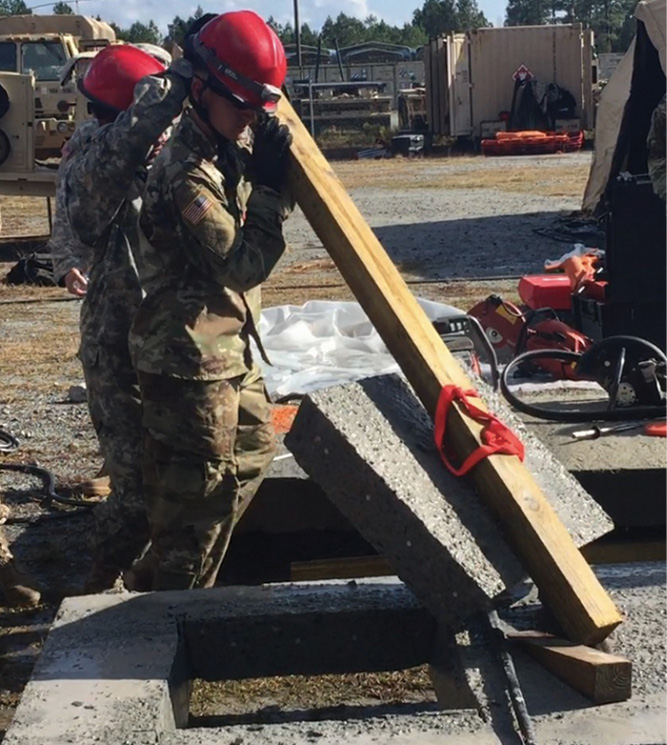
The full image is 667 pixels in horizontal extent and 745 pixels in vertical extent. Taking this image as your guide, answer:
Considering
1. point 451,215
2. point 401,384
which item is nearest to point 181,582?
point 401,384

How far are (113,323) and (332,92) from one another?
32.3m

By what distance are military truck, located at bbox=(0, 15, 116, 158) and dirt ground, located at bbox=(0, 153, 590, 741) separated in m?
1.41

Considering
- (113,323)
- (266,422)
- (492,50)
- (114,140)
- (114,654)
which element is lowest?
(114,654)

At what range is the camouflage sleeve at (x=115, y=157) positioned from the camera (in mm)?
3910

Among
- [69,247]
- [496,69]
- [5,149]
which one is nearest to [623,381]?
[69,247]

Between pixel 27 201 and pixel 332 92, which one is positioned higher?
pixel 332 92

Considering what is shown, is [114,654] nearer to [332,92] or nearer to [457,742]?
[457,742]

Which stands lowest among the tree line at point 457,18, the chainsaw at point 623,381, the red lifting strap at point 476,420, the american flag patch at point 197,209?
the chainsaw at point 623,381

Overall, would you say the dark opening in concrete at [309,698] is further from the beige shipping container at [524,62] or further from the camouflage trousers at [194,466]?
the beige shipping container at [524,62]

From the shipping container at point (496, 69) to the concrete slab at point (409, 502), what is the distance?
27.8m

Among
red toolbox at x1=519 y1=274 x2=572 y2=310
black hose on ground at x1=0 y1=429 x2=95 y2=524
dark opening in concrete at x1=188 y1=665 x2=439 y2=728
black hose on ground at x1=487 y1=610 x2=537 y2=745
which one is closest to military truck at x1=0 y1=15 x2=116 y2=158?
red toolbox at x1=519 y1=274 x2=572 y2=310

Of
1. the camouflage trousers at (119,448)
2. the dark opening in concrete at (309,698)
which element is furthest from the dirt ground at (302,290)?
the camouflage trousers at (119,448)

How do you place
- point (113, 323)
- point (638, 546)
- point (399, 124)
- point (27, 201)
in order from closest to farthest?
point (113, 323), point (638, 546), point (27, 201), point (399, 124)

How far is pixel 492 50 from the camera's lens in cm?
3014
